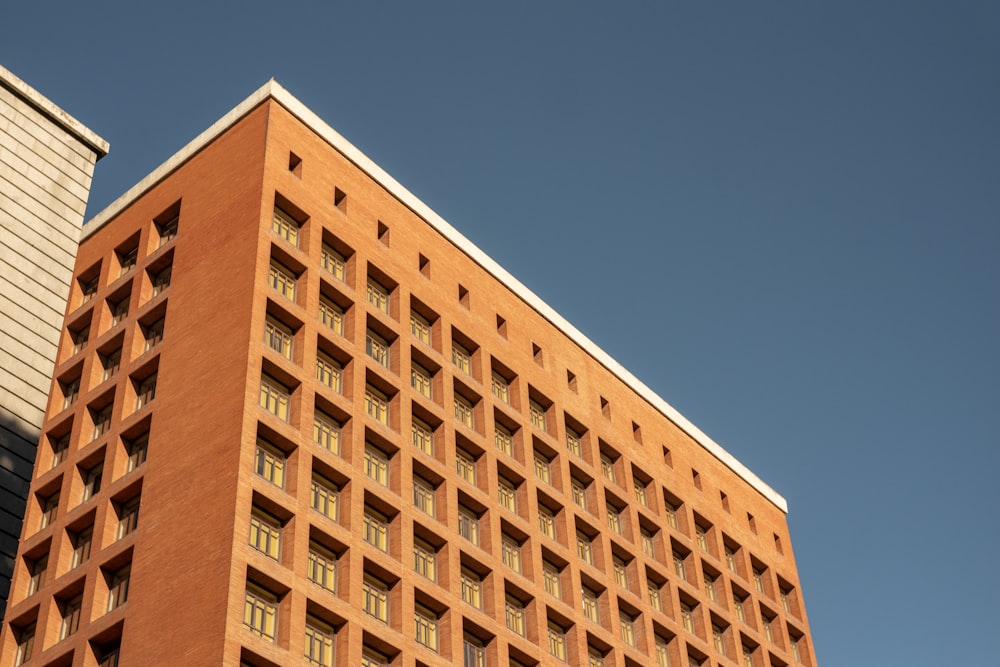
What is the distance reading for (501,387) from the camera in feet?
210

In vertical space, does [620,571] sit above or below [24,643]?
above

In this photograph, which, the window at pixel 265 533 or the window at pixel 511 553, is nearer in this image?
the window at pixel 265 533

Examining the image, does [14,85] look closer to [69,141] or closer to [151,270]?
[69,141]

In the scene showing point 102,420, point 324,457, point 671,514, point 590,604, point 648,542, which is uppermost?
point 671,514

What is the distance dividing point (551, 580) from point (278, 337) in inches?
630

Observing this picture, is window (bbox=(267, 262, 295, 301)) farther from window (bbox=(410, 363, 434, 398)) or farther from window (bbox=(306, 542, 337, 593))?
window (bbox=(306, 542, 337, 593))

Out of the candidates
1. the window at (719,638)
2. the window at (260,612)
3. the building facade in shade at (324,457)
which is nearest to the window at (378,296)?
the building facade in shade at (324,457)

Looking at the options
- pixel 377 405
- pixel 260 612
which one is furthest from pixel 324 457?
pixel 260 612

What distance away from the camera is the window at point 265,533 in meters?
46.1

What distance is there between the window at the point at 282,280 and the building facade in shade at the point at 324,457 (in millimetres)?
112

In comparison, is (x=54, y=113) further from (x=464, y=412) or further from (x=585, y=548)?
(x=585, y=548)

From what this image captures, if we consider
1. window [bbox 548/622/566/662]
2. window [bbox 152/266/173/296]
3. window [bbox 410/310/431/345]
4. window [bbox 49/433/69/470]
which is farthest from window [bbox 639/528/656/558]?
window [bbox 49/433/69/470]

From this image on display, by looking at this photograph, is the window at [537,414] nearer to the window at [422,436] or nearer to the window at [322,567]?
the window at [422,436]

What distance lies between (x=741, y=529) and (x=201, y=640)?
40.5 meters
